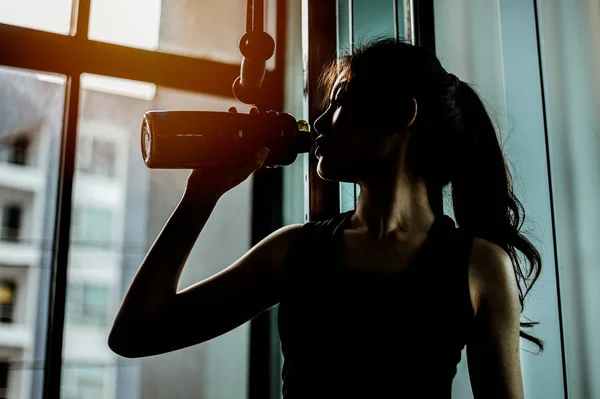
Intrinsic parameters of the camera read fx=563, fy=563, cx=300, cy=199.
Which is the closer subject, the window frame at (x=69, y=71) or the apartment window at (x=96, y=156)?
the window frame at (x=69, y=71)

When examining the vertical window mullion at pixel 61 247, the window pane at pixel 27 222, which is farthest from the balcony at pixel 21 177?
the vertical window mullion at pixel 61 247

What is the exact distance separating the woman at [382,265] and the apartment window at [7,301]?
2.55 ft

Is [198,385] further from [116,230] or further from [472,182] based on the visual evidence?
[472,182]

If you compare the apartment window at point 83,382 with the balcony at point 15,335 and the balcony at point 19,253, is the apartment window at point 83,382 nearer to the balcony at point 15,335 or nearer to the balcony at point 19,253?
the balcony at point 15,335

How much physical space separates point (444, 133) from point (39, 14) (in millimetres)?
1045

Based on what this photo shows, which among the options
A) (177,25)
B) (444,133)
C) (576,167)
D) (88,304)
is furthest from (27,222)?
(576,167)

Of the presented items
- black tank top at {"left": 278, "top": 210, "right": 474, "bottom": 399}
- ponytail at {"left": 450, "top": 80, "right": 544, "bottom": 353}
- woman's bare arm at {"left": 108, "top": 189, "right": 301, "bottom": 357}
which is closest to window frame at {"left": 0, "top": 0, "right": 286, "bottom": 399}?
woman's bare arm at {"left": 108, "top": 189, "right": 301, "bottom": 357}

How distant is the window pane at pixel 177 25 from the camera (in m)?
1.40

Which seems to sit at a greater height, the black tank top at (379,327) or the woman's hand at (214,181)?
the woman's hand at (214,181)

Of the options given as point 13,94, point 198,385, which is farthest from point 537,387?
point 13,94

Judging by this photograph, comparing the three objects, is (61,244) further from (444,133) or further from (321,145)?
(444,133)

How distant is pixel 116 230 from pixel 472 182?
1.02 meters

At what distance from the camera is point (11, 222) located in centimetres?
132

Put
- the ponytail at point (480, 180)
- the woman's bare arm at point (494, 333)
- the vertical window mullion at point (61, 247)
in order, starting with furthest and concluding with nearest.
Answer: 1. the vertical window mullion at point (61, 247)
2. the ponytail at point (480, 180)
3. the woman's bare arm at point (494, 333)
